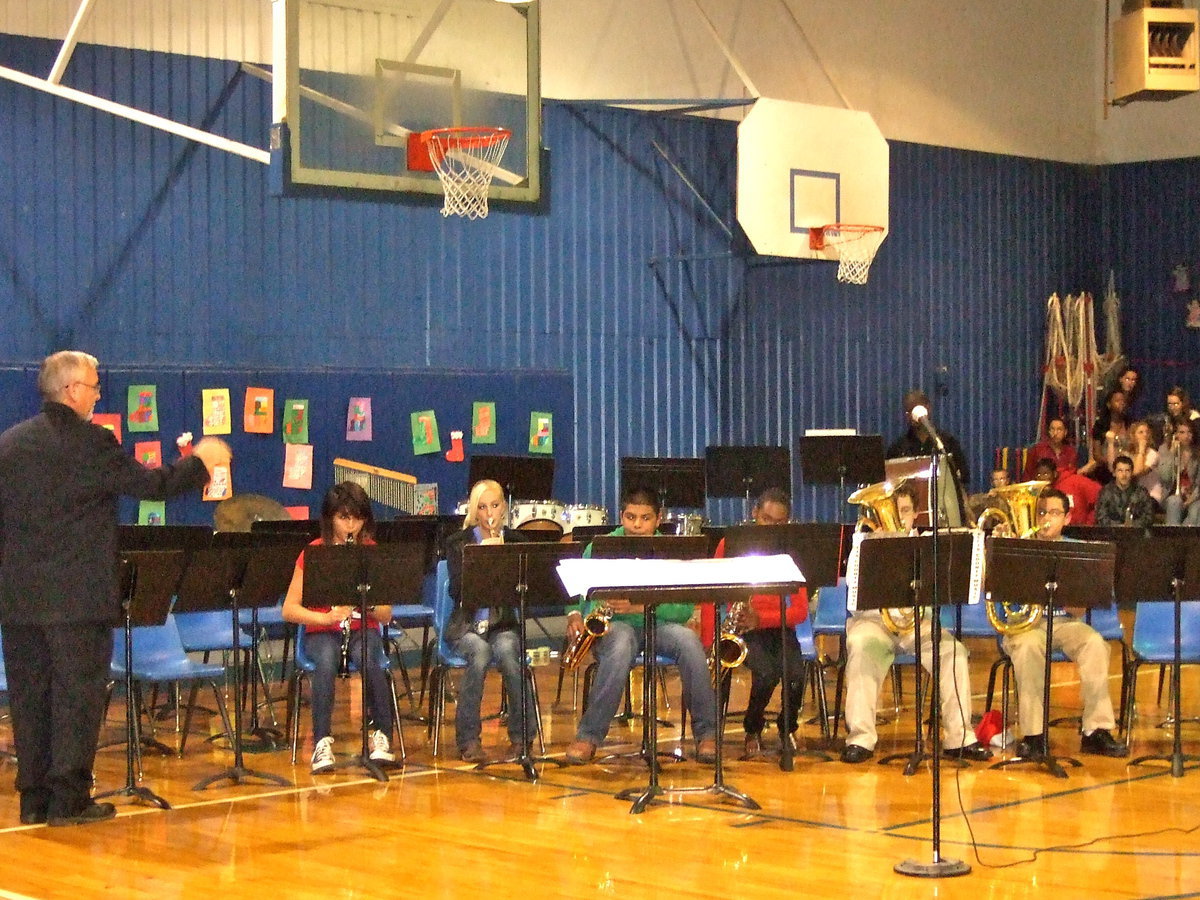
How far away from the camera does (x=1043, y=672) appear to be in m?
7.56

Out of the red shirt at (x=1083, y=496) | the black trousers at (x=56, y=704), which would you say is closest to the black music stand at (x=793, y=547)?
the black trousers at (x=56, y=704)

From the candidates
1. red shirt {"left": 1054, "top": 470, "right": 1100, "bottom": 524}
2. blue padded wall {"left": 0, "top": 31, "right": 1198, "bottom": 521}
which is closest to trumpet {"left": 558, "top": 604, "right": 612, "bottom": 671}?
blue padded wall {"left": 0, "top": 31, "right": 1198, "bottom": 521}

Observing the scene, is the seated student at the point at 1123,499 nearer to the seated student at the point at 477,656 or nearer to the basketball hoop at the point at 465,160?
the basketball hoop at the point at 465,160

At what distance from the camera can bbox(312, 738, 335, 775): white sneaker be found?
7230 mm

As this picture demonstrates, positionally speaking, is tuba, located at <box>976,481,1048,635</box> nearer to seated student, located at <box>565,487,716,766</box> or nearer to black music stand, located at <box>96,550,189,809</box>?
seated student, located at <box>565,487,716,766</box>

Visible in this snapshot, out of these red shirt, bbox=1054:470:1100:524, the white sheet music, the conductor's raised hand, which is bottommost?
red shirt, bbox=1054:470:1100:524

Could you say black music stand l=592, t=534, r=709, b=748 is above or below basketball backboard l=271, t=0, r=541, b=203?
below

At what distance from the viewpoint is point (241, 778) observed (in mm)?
7098

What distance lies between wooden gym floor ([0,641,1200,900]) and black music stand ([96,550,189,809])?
0.11 metres

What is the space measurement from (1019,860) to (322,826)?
2.41 meters

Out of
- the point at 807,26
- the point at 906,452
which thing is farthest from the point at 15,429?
the point at 807,26

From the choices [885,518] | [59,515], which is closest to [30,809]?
[59,515]

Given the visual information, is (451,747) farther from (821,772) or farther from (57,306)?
(57,306)

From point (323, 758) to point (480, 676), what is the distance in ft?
2.42
